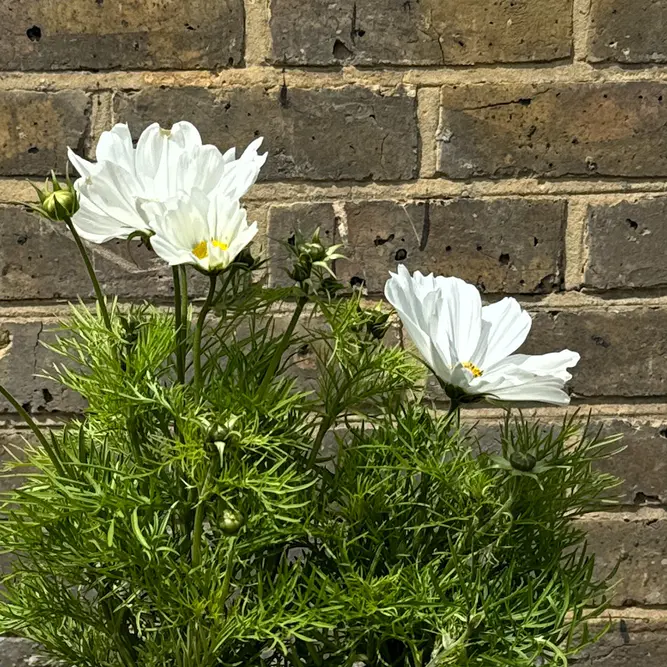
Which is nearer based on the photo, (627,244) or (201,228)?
(201,228)

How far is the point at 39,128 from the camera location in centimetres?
77

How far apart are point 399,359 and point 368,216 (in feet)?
0.98

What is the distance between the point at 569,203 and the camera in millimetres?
773

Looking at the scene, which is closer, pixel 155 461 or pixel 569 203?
pixel 155 461

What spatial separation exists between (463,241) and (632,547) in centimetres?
34

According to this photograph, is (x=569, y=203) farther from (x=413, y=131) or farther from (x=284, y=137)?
(x=284, y=137)

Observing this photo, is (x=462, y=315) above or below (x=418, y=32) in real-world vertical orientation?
below

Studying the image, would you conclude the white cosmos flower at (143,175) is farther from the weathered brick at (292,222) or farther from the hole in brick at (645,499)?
the hole in brick at (645,499)

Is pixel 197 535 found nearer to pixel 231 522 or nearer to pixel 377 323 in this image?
pixel 231 522

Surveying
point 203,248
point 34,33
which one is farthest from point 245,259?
point 34,33

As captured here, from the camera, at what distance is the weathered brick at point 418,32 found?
75 centimetres

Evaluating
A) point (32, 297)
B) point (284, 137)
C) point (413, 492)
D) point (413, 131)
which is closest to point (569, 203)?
point (413, 131)

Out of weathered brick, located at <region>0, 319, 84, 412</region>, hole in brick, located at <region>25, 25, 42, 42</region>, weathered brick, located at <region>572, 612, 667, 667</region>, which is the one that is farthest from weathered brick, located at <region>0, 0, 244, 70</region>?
weathered brick, located at <region>572, 612, 667, 667</region>

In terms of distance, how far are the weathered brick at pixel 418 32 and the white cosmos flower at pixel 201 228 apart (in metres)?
0.41
